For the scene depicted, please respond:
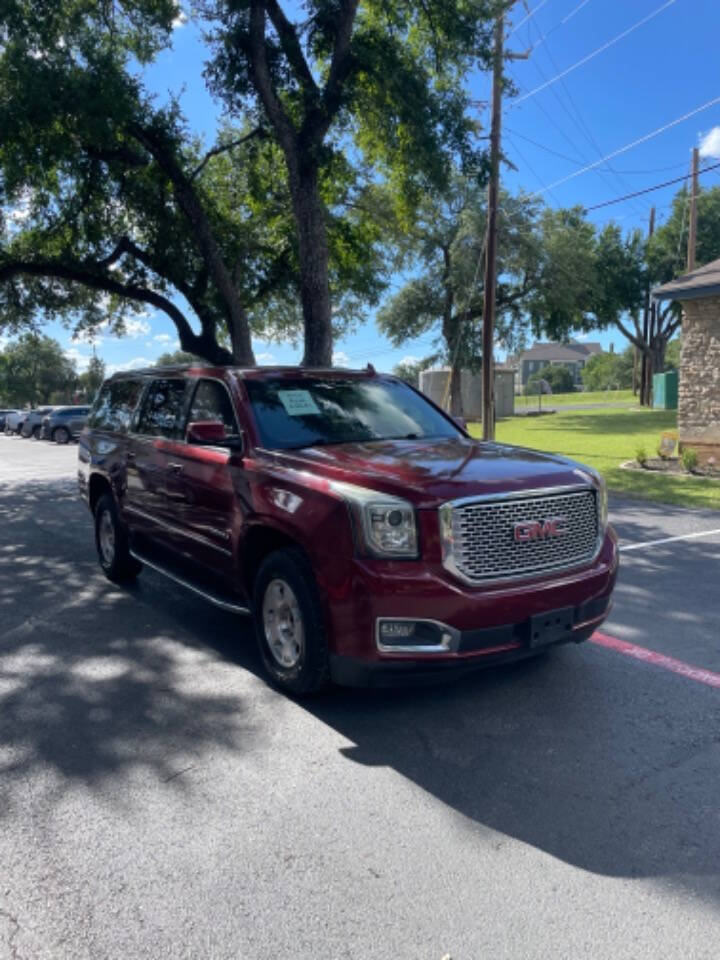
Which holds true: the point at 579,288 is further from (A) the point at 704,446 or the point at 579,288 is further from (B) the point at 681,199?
(A) the point at 704,446

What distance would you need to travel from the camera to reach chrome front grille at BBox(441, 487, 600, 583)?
3691 mm

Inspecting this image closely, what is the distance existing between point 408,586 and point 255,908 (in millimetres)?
1498

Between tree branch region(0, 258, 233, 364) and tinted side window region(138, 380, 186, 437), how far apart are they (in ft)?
31.6

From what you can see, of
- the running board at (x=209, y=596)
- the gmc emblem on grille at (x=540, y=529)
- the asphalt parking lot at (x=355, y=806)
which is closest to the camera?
the asphalt parking lot at (x=355, y=806)

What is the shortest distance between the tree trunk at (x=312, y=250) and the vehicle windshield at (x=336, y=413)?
703 cm

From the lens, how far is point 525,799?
3.25 m

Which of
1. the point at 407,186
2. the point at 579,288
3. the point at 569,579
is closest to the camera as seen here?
the point at 569,579

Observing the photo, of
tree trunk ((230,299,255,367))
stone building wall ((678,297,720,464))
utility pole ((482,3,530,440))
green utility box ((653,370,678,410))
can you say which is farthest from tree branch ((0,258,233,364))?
Answer: green utility box ((653,370,678,410))

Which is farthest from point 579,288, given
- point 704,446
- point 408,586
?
point 408,586

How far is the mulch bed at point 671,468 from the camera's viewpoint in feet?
44.9

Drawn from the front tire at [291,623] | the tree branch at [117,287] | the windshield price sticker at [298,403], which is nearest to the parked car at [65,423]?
the tree branch at [117,287]

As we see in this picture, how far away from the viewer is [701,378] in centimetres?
1536

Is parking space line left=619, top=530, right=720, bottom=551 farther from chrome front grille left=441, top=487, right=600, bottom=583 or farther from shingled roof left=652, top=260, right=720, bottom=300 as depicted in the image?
shingled roof left=652, top=260, right=720, bottom=300

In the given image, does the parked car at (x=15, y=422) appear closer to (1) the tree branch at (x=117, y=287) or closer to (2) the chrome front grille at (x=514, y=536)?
(1) the tree branch at (x=117, y=287)
